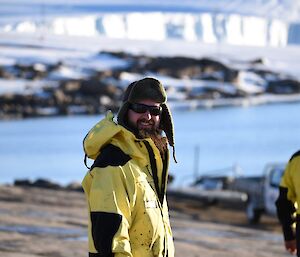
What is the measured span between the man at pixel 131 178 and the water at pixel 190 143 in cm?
2354

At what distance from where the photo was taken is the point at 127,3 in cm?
13412

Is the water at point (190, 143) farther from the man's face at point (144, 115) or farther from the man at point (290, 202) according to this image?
the man's face at point (144, 115)

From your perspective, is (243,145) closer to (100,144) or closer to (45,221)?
(45,221)

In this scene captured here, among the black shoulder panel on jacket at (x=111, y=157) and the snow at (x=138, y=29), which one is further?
the snow at (x=138, y=29)

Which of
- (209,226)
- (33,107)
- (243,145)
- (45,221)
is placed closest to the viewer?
(45,221)

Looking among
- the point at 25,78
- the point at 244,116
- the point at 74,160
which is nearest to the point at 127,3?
the point at 25,78

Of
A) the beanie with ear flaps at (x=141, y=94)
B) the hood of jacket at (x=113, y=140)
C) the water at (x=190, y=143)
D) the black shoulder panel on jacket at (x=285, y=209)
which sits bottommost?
the water at (x=190, y=143)

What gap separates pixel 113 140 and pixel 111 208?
0.29m

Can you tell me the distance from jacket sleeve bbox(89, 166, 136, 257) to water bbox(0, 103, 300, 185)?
77.8 feet

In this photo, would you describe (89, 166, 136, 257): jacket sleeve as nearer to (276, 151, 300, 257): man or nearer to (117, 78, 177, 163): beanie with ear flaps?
(117, 78, 177, 163): beanie with ear flaps

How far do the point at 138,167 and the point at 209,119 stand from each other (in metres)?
91.8

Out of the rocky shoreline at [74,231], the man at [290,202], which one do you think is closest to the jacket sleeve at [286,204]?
the man at [290,202]

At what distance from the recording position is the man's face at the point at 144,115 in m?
4.39

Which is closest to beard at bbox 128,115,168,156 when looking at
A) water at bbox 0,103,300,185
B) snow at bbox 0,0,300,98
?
water at bbox 0,103,300,185
